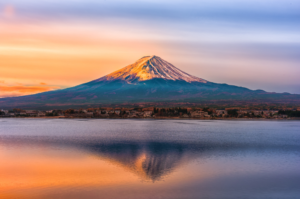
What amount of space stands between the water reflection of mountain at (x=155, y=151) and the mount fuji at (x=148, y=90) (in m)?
105

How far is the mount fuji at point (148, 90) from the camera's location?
142 m

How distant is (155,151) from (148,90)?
451 ft

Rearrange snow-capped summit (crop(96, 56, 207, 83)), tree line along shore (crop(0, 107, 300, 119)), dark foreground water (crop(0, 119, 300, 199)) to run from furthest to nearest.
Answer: snow-capped summit (crop(96, 56, 207, 83)) < tree line along shore (crop(0, 107, 300, 119)) < dark foreground water (crop(0, 119, 300, 199))

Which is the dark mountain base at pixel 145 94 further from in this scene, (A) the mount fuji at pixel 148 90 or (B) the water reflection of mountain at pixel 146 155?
(B) the water reflection of mountain at pixel 146 155

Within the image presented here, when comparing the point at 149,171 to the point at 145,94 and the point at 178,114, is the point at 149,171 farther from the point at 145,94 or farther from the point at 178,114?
the point at 145,94

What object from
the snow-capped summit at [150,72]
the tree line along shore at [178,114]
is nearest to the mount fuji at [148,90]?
the snow-capped summit at [150,72]

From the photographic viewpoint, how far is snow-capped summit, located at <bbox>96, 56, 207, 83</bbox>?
596 feet

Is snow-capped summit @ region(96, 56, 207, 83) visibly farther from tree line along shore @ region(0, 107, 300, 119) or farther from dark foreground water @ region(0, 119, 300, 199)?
dark foreground water @ region(0, 119, 300, 199)

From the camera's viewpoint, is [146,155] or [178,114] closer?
[146,155]

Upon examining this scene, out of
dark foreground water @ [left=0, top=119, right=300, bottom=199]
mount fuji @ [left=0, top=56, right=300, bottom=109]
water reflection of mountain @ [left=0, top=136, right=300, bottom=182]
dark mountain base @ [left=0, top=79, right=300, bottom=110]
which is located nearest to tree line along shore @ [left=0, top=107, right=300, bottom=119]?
water reflection of mountain @ [left=0, top=136, right=300, bottom=182]

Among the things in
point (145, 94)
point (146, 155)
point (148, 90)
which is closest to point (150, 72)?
point (148, 90)

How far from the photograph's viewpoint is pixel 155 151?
24719mm

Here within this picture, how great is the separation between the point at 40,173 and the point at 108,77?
6921 inches

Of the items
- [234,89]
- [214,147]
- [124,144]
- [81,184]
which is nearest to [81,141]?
[124,144]
